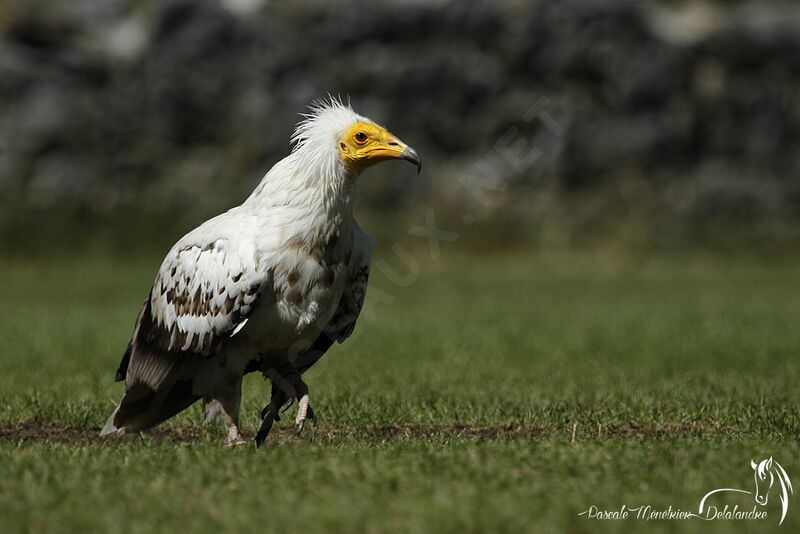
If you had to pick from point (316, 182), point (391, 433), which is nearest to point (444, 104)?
point (391, 433)

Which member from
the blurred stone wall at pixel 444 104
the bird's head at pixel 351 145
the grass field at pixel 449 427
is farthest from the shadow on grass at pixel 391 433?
the blurred stone wall at pixel 444 104

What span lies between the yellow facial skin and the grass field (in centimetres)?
145

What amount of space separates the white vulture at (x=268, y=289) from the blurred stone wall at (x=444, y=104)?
496 inches

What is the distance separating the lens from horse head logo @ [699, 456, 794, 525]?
475cm

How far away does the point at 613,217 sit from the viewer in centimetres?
1998

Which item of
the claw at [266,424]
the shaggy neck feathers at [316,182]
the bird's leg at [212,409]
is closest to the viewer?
the claw at [266,424]

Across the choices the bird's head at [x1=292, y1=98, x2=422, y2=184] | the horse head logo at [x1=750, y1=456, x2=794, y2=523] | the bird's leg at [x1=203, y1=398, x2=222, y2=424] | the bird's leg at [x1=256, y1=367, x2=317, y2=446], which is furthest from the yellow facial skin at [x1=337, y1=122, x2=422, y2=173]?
the horse head logo at [x1=750, y1=456, x2=794, y2=523]

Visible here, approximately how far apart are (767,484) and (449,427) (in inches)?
92.7

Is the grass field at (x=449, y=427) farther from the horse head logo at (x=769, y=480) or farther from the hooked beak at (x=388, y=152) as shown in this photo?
the hooked beak at (x=388, y=152)

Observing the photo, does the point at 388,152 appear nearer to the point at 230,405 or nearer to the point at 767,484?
the point at 230,405

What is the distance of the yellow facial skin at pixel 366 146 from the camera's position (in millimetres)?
6598

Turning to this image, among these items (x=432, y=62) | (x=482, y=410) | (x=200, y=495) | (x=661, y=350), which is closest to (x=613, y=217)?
(x=432, y=62)

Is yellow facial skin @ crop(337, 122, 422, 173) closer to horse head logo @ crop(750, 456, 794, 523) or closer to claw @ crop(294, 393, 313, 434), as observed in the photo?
claw @ crop(294, 393, 313, 434)

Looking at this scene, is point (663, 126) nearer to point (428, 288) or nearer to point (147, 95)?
point (428, 288)
